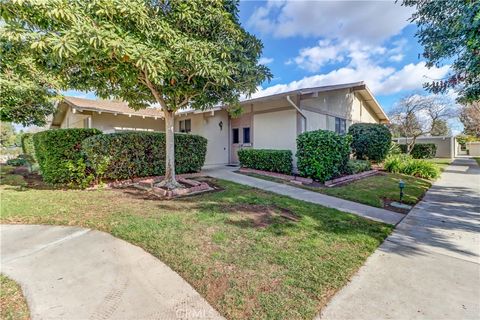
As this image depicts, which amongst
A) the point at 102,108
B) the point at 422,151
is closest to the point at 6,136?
the point at 102,108

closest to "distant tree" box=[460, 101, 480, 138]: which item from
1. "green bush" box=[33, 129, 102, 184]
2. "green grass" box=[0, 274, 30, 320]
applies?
"green bush" box=[33, 129, 102, 184]

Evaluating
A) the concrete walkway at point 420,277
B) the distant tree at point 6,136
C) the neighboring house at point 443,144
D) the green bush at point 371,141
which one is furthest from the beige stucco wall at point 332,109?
the distant tree at point 6,136

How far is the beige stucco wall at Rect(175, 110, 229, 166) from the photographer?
1343 cm

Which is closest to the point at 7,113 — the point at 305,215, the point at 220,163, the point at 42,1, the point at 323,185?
the point at 42,1

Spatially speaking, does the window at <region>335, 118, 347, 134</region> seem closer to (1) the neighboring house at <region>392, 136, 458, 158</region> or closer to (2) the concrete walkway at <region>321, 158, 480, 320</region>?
(2) the concrete walkway at <region>321, 158, 480, 320</region>

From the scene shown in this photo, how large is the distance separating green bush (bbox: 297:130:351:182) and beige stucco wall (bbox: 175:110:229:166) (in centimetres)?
586

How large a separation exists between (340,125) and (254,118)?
5.33 metres

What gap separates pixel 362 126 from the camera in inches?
537

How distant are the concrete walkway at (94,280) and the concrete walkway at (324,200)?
14.8 ft

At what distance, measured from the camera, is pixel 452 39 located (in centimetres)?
575

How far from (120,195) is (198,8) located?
550 cm

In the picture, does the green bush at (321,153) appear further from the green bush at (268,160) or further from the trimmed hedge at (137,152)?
the trimmed hedge at (137,152)

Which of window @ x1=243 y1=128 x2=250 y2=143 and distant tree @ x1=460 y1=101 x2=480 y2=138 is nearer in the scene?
window @ x1=243 y1=128 x2=250 y2=143

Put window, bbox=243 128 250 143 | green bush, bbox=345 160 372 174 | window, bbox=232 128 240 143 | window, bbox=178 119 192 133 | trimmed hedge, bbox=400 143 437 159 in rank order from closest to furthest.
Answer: green bush, bbox=345 160 372 174
window, bbox=243 128 250 143
window, bbox=232 128 240 143
window, bbox=178 119 192 133
trimmed hedge, bbox=400 143 437 159
